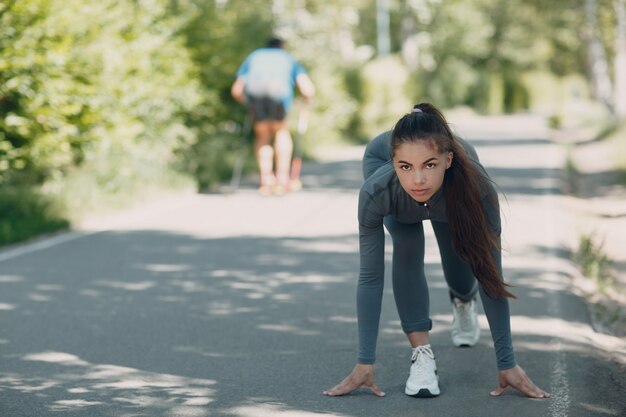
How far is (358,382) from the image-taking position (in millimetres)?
5496

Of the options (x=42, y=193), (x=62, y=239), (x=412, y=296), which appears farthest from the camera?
(x=42, y=193)

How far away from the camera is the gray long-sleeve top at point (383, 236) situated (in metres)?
5.28

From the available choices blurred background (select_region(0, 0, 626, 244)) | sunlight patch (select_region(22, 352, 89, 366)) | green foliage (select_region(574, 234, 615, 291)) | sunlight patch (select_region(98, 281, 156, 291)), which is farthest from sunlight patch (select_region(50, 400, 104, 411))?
blurred background (select_region(0, 0, 626, 244))

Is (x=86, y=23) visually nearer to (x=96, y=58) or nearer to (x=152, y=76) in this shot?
(x=96, y=58)

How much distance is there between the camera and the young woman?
510cm

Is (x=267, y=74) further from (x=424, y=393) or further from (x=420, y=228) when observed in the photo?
(x=424, y=393)

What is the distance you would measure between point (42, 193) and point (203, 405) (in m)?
7.52

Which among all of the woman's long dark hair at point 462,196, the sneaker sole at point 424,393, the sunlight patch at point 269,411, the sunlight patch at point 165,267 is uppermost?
the woman's long dark hair at point 462,196

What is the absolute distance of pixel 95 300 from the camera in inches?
327

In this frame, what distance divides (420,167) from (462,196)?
27 cm

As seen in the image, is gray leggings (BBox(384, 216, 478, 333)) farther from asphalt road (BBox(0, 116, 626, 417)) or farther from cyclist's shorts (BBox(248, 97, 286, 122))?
cyclist's shorts (BBox(248, 97, 286, 122))

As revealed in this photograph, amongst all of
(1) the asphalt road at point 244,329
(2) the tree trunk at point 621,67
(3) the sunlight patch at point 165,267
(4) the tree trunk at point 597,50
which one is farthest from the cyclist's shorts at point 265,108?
(4) the tree trunk at point 597,50

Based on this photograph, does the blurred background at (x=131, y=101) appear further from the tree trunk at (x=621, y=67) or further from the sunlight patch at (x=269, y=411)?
the sunlight patch at (x=269, y=411)

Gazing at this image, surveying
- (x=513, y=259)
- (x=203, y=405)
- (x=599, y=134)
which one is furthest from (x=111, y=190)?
(x=599, y=134)
